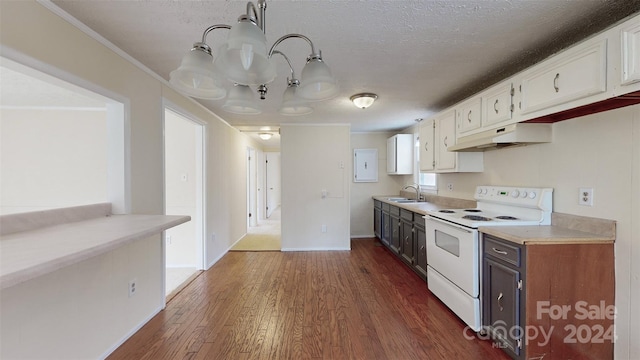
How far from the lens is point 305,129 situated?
168 inches

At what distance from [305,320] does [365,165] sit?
3496 mm

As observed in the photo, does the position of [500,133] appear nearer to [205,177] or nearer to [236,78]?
[236,78]

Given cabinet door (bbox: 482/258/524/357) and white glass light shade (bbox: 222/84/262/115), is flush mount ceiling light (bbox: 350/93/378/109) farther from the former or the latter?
cabinet door (bbox: 482/258/524/357)

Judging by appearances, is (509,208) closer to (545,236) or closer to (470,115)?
(545,236)

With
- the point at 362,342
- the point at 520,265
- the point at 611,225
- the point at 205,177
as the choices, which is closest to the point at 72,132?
the point at 205,177

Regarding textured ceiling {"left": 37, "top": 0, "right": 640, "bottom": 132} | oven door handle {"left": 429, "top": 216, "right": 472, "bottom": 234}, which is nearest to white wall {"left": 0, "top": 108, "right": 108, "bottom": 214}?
textured ceiling {"left": 37, "top": 0, "right": 640, "bottom": 132}

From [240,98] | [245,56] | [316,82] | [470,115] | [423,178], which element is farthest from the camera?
[423,178]

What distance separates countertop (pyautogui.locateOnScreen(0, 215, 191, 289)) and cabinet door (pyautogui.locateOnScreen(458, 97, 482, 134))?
2791 millimetres

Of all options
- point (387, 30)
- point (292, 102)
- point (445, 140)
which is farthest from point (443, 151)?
point (292, 102)

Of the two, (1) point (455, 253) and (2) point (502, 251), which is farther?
(1) point (455, 253)

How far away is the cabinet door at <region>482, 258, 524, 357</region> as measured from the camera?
Answer: 5.33 feet

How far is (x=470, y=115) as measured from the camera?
252 centimetres

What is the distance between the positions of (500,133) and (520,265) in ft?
3.56

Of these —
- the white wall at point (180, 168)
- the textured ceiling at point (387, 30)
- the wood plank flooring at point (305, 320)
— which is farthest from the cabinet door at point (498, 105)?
the white wall at point (180, 168)
